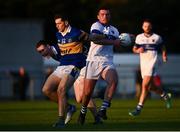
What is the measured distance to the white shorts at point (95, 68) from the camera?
21719mm

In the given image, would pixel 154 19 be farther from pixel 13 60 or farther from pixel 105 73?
pixel 105 73

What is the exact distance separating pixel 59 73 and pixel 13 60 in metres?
33.3

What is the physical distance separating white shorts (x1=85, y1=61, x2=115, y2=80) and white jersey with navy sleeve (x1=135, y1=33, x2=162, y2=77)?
14.6ft

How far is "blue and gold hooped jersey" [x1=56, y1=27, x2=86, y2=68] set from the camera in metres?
21.2

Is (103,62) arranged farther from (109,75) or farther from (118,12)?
(118,12)

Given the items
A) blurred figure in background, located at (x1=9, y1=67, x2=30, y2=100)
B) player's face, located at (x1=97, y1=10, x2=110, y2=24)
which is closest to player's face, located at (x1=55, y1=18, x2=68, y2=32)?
player's face, located at (x1=97, y1=10, x2=110, y2=24)

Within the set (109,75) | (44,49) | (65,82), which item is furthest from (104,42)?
(44,49)

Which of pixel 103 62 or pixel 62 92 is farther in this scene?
pixel 103 62

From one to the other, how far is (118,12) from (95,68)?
4670 cm

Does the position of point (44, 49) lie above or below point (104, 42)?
below

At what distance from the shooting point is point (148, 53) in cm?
2644

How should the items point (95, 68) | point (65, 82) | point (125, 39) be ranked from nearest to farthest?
point (65, 82), point (125, 39), point (95, 68)

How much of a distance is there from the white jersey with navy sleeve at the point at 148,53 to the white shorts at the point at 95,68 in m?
4.44

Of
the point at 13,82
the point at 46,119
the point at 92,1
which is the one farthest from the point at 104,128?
the point at 92,1
